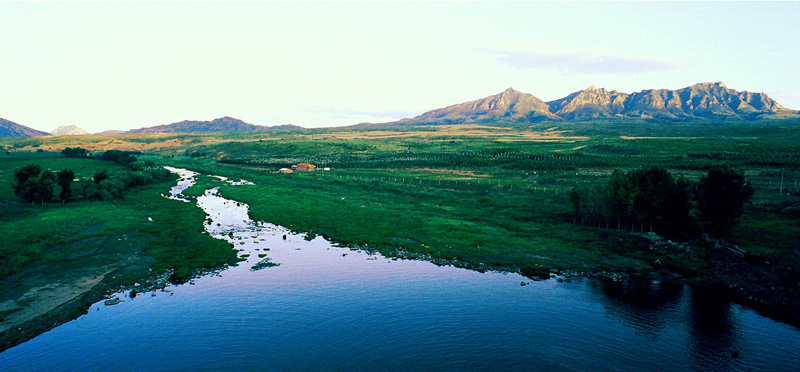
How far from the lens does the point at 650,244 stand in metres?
55.7

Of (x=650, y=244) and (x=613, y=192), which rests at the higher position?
(x=613, y=192)

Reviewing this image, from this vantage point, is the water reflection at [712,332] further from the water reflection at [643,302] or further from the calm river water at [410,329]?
the water reflection at [643,302]

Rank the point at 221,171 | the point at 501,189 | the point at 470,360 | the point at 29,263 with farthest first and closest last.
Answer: the point at 221,171
the point at 501,189
the point at 29,263
the point at 470,360

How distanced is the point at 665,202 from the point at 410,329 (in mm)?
41956

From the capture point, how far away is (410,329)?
117 ft

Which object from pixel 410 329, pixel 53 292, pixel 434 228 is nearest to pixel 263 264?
pixel 53 292

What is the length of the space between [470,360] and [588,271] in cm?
2279

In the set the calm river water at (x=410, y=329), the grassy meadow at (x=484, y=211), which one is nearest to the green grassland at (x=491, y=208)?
the grassy meadow at (x=484, y=211)

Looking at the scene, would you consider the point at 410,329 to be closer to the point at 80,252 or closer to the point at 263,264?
the point at 263,264

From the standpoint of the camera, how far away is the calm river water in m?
30.8

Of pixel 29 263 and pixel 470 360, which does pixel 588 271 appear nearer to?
pixel 470 360

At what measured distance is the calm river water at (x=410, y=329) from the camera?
101 feet

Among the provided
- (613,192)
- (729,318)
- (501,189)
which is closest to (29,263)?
(729,318)

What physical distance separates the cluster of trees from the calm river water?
50.1 ft
